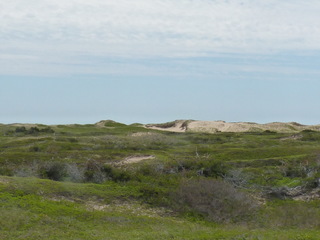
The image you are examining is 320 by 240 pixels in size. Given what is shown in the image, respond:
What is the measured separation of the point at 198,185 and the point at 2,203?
10.4 m

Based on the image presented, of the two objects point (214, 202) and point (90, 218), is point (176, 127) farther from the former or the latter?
point (90, 218)

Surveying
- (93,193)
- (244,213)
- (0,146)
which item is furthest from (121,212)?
(0,146)

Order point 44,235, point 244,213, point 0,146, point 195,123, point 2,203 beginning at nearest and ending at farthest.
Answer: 1. point 44,235
2. point 2,203
3. point 244,213
4. point 0,146
5. point 195,123

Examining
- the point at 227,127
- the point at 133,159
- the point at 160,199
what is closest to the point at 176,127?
the point at 227,127

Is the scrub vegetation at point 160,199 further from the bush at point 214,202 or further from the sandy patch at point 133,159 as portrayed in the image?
the sandy patch at point 133,159

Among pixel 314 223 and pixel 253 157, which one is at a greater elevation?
pixel 253 157

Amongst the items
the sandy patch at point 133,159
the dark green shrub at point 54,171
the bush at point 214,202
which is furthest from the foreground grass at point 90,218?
the sandy patch at point 133,159

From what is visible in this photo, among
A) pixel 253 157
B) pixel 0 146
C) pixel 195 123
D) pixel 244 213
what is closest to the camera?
pixel 244 213

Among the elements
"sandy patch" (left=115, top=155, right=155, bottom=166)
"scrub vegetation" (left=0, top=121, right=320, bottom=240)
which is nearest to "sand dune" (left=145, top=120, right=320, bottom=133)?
"sandy patch" (left=115, top=155, right=155, bottom=166)

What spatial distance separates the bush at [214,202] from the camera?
2167 centimetres

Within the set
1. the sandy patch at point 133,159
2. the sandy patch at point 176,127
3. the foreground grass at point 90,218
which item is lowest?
the foreground grass at point 90,218

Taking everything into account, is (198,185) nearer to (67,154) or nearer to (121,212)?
(121,212)

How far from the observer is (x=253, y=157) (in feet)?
122

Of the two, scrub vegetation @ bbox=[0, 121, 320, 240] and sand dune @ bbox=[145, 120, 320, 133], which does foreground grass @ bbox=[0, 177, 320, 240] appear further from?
sand dune @ bbox=[145, 120, 320, 133]
